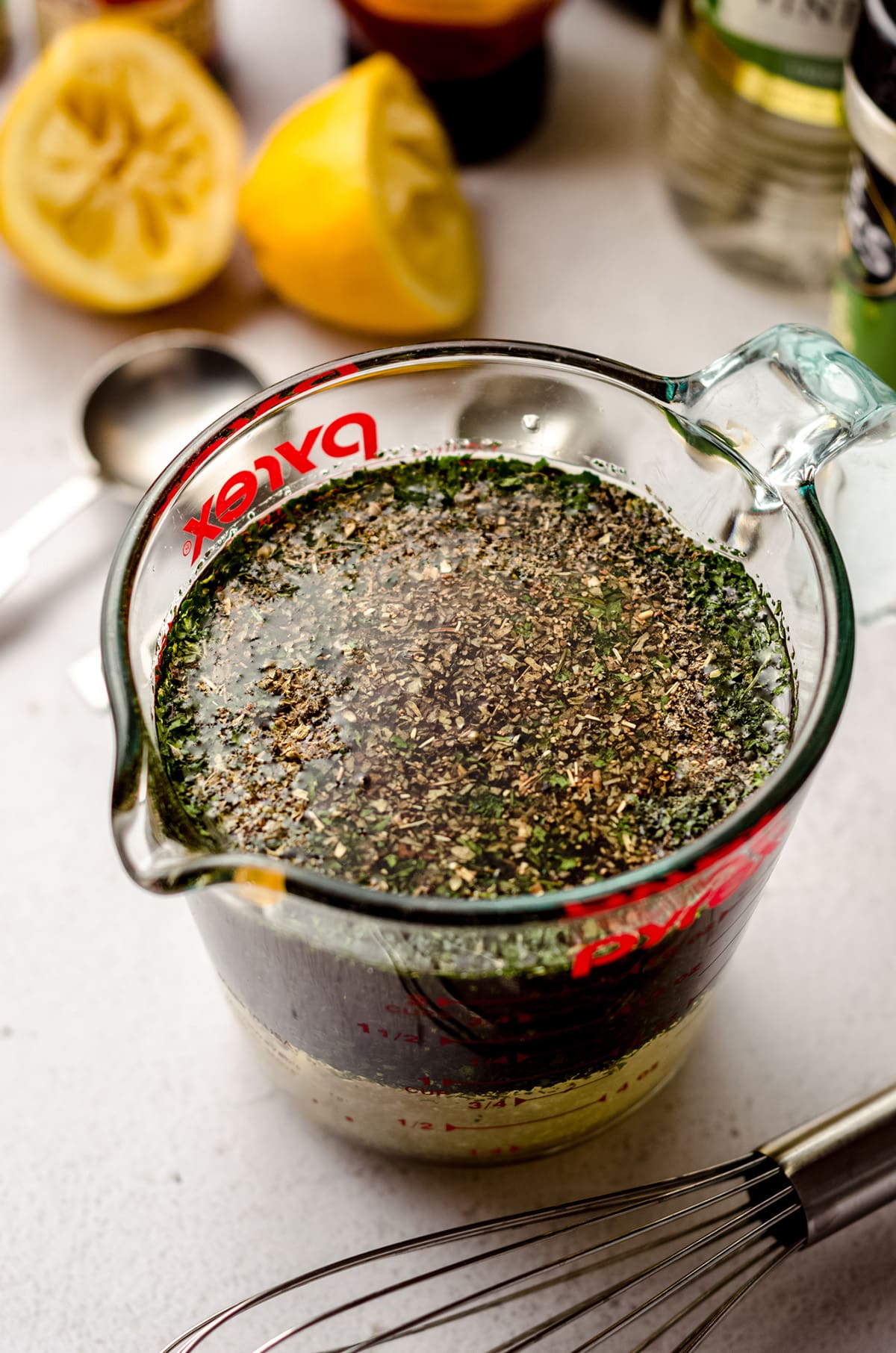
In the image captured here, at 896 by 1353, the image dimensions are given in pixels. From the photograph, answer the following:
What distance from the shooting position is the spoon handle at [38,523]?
1.09 meters

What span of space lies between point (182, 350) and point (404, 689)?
59 centimetres

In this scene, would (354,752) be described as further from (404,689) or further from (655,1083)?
(655,1083)

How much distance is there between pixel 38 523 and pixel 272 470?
39 centimetres

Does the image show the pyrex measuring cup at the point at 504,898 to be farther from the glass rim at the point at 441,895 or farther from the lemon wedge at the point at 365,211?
the lemon wedge at the point at 365,211

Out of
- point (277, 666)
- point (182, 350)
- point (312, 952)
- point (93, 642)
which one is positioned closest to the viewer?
point (312, 952)

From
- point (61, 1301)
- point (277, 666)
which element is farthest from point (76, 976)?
point (277, 666)

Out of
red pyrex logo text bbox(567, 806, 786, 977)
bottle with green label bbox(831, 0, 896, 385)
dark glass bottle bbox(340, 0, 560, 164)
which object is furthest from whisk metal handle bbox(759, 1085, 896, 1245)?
dark glass bottle bbox(340, 0, 560, 164)

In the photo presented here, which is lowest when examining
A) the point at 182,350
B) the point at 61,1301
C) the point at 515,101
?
the point at 61,1301

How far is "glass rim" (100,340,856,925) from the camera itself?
0.56 metres

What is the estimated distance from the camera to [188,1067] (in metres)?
0.90

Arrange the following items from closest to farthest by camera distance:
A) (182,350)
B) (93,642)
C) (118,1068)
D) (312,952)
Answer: (312,952) < (118,1068) < (93,642) < (182,350)

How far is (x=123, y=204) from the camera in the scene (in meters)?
1.22

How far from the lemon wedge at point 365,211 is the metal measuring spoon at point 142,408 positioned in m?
0.11

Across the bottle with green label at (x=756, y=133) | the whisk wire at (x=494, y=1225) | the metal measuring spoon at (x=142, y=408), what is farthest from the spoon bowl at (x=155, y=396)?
the whisk wire at (x=494, y=1225)
